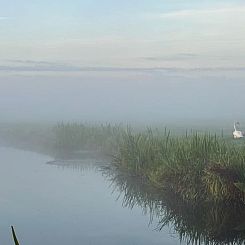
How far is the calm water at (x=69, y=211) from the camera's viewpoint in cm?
1173

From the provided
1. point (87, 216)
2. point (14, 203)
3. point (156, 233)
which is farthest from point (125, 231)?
point (14, 203)

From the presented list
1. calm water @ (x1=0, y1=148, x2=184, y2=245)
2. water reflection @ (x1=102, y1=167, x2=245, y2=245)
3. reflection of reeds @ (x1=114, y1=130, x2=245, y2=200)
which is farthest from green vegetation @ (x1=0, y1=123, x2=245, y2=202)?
calm water @ (x1=0, y1=148, x2=184, y2=245)

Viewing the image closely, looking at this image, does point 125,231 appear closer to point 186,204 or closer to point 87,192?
point 186,204

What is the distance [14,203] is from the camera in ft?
50.0

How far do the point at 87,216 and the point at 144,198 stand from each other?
207cm

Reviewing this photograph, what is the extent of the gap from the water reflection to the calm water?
1.02ft

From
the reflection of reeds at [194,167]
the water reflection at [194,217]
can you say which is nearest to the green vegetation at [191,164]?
the reflection of reeds at [194,167]

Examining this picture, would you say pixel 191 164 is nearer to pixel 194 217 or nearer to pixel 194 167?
pixel 194 167

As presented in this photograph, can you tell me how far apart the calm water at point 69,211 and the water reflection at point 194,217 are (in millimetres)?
310

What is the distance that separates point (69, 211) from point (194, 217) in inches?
130

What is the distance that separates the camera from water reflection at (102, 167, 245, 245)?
1152 cm

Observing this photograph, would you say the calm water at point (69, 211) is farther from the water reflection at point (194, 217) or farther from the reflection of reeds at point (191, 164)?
the reflection of reeds at point (191, 164)

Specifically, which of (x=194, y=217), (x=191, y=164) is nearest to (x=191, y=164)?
(x=191, y=164)

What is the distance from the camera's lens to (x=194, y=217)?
41.7ft
